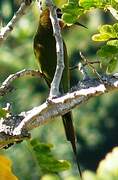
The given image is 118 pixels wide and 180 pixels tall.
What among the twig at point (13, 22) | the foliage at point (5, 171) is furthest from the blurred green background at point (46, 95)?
the foliage at point (5, 171)

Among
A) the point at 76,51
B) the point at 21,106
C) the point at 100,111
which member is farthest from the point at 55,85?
the point at 100,111

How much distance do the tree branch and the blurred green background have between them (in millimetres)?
237

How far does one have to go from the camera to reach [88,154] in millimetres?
5996

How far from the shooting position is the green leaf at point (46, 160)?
4.79ft

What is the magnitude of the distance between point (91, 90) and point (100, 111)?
466cm

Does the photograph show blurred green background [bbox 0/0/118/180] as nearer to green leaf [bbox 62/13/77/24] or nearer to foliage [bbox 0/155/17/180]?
green leaf [bbox 62/13/77/24]

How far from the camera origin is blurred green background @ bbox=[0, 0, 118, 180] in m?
3.02

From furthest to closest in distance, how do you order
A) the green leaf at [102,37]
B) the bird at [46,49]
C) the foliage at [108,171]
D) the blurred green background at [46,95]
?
1. the blurred green background at [46,95]
2. the bird at [46,49]
3. the green leaf at [102,37]
4. the foliage at [108,171]

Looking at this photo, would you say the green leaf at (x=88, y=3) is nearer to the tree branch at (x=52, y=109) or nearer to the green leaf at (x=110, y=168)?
the tree branch at (x=52, y=109)

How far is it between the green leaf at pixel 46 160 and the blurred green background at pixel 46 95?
5.4 inches

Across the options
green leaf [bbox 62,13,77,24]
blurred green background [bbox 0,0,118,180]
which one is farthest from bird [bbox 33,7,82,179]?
green leaf [bbox 62,13,77,24]

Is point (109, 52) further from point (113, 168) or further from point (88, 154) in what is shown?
point (88, 154)

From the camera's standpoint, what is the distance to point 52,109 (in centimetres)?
131

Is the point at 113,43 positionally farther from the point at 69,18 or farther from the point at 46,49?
the point at 46,49
